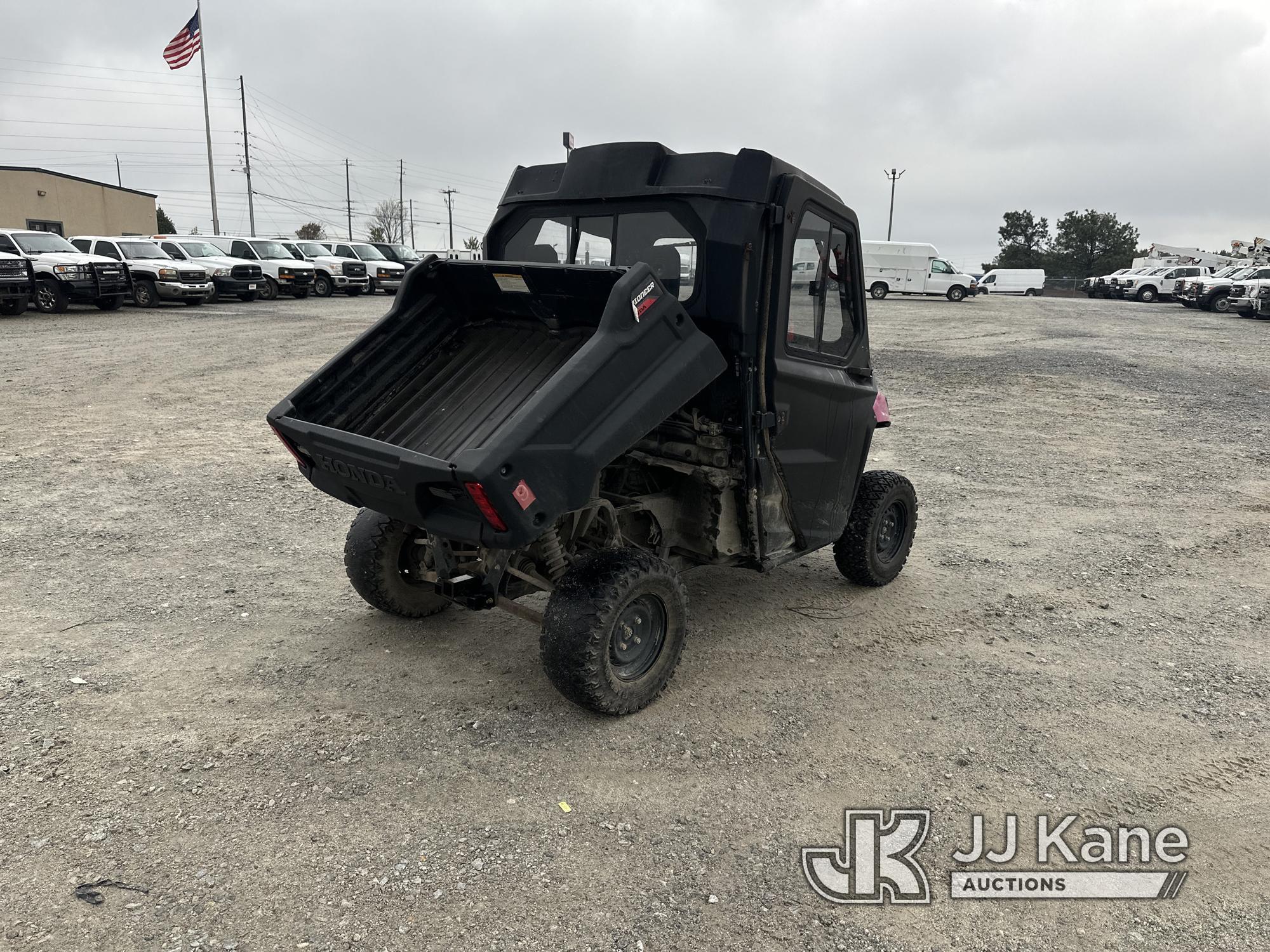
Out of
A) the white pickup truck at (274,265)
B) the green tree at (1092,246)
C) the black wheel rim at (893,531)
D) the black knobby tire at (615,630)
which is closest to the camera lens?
the black knobby tire at (615,630)

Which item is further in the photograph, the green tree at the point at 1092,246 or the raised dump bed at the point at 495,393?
the green tree at the point at 1092,246

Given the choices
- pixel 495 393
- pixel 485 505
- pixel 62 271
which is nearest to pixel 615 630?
pixel 485 505

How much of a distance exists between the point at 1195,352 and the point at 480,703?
19.4 metres

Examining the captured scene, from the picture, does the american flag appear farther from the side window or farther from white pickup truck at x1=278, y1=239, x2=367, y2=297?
the side window

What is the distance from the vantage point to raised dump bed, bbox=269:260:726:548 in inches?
136

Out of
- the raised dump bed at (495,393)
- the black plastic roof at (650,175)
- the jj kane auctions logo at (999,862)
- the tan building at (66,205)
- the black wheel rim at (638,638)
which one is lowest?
the jj kane auctions logo at (999,862)

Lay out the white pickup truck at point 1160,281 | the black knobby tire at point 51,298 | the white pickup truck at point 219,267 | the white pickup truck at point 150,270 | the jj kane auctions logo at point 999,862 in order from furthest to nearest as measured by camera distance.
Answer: the white pickup truck at point 1160,281 → the white pickup truck at point 219,267 → the white pickup truck at point 150,270 → the black knobby tire at point 51,298 → the jj kane auctions logo at point 999,862

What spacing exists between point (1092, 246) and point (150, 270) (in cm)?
7836

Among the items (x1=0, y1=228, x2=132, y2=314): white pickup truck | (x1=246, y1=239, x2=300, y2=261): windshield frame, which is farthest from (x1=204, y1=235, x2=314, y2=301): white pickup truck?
(x1=0, y1=228, x2=132, y2=314): white pickup truck

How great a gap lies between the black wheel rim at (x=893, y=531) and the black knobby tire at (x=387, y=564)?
2.79m

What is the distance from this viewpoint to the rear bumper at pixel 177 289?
76.7 ft

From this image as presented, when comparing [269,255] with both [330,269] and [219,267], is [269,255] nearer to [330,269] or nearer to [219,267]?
[330,269]

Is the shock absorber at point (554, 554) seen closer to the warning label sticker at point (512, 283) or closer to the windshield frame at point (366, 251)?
the warning label sticker at point (512, 283)

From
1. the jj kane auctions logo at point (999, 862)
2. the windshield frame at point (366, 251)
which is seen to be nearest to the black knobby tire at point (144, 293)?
the windshield frame at point (366, 251)
